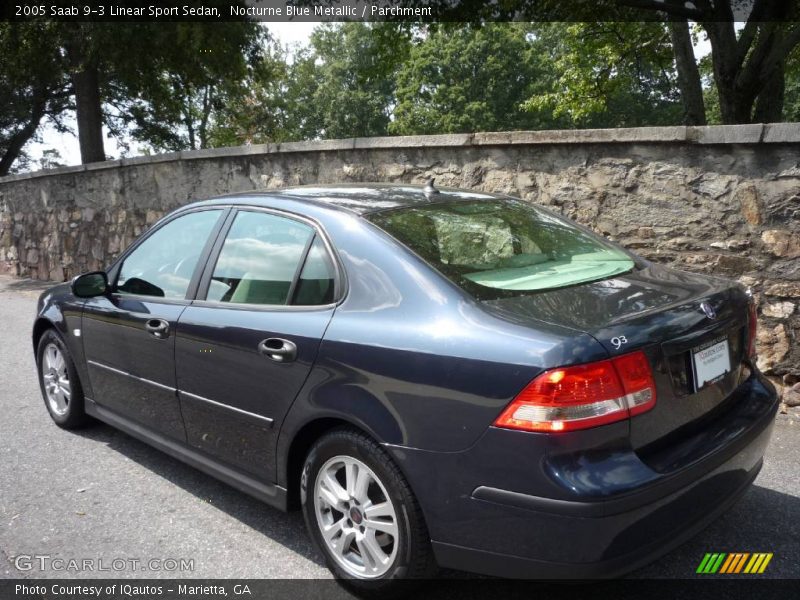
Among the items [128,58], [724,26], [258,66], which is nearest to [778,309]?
[724,26]

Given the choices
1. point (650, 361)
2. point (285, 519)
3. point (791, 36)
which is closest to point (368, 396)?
point (650, 361)

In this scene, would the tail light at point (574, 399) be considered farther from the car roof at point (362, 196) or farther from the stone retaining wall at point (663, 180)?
the stone retaining wall at point (663, 180)

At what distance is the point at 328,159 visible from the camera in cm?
809

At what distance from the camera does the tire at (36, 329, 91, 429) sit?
454cm

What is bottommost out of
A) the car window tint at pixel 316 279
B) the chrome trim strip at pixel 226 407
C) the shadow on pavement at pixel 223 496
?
the shadow on pavement at pixel 223 496

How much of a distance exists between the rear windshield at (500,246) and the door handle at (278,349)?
0.61 metres

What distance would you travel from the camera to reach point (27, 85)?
18.5 metres

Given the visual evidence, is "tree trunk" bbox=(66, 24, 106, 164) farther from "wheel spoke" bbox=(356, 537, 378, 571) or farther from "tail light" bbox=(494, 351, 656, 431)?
"tail light" bbox=(494, 351, 656, 431)

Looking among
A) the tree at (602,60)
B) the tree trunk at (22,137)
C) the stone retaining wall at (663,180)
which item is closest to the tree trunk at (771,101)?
the tree at (602,60)

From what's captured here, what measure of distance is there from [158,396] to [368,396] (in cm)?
158

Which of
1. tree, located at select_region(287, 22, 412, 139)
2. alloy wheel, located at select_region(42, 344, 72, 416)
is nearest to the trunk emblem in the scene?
alloy wheel, located at select_region(42, 344, 72, 416)

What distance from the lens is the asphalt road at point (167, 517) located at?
117 inches

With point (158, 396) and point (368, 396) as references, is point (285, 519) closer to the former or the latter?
point (158, 396)

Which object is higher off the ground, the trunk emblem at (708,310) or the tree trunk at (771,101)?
the tree trunk at (771,101)
